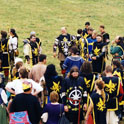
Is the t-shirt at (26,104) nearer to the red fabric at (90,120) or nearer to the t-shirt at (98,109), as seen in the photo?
the t-shirt at (98,109)

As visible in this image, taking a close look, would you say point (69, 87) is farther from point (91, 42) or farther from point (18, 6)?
point (18, 6)

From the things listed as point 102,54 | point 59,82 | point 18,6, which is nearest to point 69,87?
point 59,82

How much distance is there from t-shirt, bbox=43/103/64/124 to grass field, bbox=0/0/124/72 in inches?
585

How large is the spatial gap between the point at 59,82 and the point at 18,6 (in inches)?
961

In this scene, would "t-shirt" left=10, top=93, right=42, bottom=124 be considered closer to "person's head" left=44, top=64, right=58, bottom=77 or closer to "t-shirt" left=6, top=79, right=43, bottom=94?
"t-shirt" left=6, top=79, right=43, bottom=94

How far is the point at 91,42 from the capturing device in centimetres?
1431

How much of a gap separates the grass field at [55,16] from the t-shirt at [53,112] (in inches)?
585

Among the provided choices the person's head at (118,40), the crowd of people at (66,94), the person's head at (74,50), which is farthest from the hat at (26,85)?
the person's head at (118,40)

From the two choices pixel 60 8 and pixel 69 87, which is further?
pixel 60 8

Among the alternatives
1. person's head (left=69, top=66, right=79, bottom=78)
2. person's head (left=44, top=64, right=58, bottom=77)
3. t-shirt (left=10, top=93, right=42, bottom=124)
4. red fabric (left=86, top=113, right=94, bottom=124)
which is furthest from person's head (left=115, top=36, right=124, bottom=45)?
t-shirt (left=10, top=93, right=42, bottom=124)

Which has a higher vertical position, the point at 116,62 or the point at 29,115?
the point at 116,62

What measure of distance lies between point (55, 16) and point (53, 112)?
23635 mm

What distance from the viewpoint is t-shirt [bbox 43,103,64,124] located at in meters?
8.46

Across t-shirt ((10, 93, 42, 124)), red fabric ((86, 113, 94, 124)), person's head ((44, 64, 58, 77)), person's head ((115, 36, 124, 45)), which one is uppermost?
person's head ((115, 36, 124, 45))
